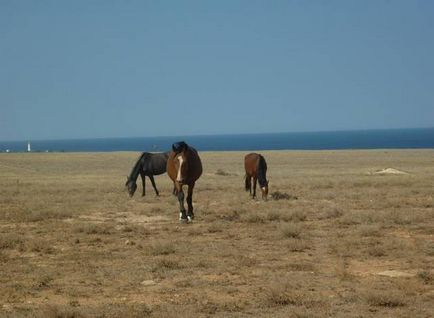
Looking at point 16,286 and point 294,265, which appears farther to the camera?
point 294,265

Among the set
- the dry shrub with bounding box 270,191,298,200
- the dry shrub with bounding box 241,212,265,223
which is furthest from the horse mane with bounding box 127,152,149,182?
the dry shrub with bounding box 241,212,265,223

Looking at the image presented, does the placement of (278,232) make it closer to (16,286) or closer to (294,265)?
(294,265)

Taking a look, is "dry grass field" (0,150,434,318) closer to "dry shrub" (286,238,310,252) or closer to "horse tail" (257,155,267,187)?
"dry shrub" (286,238,310,252)

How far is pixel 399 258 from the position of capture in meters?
10.9

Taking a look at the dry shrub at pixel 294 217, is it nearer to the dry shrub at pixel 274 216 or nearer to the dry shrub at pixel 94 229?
the dry shrub at pixel 274 216

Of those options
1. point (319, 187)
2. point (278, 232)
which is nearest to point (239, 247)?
point (278, 232)

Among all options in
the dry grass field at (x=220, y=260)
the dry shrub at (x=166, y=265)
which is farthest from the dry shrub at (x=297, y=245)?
the dry shrub at (x=166, y=265)

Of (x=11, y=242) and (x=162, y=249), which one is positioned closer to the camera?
(x=162, y=249)

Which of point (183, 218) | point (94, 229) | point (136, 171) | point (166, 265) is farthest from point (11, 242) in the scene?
point (136, 171)

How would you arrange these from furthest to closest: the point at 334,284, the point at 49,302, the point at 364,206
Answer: the point at 364,206 → the point at 334,284 → the point at 49,302

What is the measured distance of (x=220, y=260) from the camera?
10969 mm

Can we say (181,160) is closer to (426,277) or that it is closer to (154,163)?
(426,277)

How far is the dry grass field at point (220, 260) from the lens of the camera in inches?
308

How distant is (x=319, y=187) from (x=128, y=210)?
10572mm
